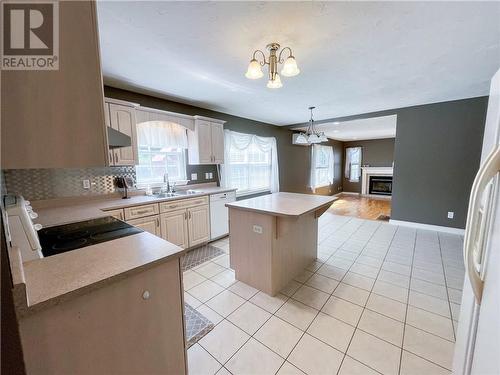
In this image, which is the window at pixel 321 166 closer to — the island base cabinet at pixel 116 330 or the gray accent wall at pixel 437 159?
the gray accent wall at pixel 437 159

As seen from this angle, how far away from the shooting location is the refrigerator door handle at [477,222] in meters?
0.69

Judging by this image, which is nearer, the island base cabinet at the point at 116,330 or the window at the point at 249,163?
the island base cabinet at the point at 116,330

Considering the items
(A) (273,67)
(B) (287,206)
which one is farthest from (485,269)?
(A) (273,67)

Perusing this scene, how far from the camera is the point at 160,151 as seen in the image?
10.9ft

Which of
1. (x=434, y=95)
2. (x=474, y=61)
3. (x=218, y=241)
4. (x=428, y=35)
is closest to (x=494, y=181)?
(x=428, y=35)

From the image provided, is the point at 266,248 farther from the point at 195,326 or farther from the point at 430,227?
the point at 430,227

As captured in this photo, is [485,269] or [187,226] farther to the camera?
[187,226]

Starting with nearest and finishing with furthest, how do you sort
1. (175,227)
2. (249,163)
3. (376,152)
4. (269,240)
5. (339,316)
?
(339,316) → (269,240) → (175,227) → (249,163) → (376,152)

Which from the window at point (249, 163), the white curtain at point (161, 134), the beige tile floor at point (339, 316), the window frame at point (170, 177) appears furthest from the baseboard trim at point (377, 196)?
the white curtain at point (161, 134)

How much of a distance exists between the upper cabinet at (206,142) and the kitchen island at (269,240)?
1.54 metres

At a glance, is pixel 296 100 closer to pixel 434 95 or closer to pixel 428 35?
pixel 428 35

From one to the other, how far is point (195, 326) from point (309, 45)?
8.76ft

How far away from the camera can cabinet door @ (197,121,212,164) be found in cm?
345

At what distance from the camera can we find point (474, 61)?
2.17 metres
